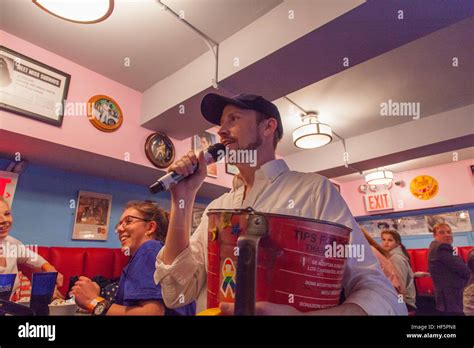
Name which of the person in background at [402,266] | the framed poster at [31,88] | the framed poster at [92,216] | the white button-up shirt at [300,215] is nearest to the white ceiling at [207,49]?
the framed poster at [31,88]

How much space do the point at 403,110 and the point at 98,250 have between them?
3.59 metres

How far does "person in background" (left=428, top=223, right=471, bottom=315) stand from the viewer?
9.18 ft

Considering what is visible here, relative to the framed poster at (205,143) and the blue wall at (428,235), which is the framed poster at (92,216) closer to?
the framed poster at (205,143)

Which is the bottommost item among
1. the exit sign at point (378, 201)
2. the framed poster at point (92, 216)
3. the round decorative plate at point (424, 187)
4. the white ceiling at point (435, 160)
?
the framed poster at point (92, 216)

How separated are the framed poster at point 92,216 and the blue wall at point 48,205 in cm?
5

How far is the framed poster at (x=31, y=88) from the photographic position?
199 centimetres

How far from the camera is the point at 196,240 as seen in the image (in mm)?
899

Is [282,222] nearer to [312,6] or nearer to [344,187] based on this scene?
[312,6]

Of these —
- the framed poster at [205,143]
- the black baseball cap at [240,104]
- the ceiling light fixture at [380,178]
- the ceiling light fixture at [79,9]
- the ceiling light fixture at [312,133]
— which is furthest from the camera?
the ceiling light fixture at [380,178]

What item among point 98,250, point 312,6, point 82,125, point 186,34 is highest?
point 186,34

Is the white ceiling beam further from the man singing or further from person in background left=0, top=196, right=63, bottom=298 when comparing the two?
person in background left=0, top=196, right=63, bottom=298

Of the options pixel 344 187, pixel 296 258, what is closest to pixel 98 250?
pixel 296 258

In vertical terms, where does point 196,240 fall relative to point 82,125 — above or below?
below

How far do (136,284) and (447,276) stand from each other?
10.4 ft
